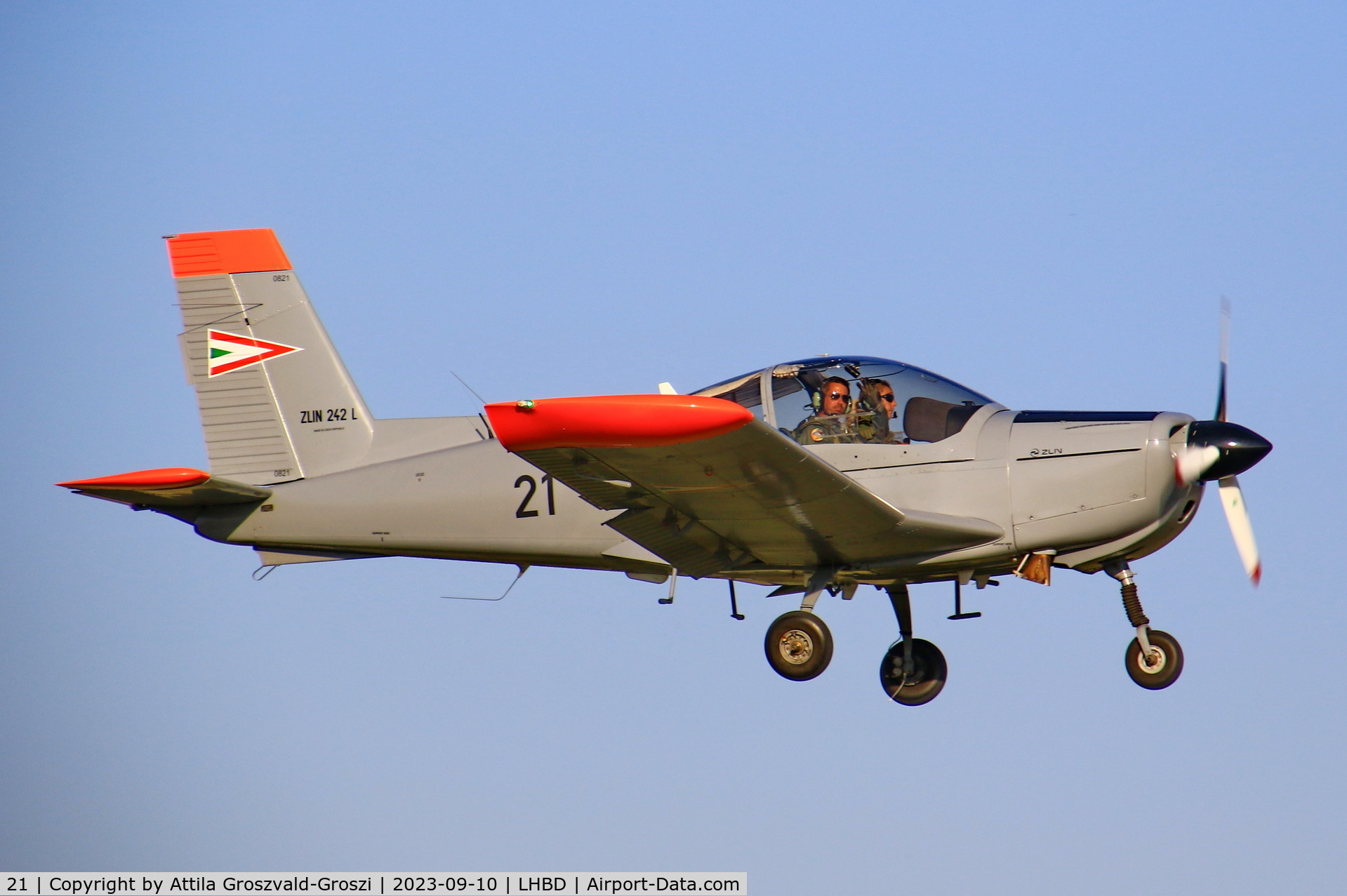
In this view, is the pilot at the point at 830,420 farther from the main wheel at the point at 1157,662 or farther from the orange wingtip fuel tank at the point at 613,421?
the orange wingtip fuel tank at the point at 613,421

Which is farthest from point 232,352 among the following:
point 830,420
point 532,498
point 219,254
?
point 830,420

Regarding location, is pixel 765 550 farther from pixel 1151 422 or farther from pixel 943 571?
pixel 1151 422

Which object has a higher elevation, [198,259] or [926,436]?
[198,259]

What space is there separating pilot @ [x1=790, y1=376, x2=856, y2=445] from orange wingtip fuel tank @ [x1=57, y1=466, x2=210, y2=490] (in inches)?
184

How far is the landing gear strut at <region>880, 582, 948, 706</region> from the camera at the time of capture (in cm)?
1206

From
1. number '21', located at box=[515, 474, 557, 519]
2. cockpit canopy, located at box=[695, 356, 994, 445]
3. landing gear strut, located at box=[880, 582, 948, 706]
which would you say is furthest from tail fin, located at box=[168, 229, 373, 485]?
landing gear strut, located at box=[880, 582, 948, 706]

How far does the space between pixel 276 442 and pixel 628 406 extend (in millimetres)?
5802

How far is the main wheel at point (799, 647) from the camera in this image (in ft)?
36.1

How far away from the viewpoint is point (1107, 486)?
10.6 m

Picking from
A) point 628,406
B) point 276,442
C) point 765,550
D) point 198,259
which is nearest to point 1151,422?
point 765,550

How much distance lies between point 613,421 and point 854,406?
3347 mm

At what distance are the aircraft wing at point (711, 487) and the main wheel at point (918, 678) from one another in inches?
54.4

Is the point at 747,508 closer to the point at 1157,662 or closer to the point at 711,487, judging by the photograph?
the point at 711,487

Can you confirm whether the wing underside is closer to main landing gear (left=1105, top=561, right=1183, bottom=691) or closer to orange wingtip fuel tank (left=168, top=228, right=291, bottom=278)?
main landing gear (left=1105, top=561, right=1183, bottom=691)
